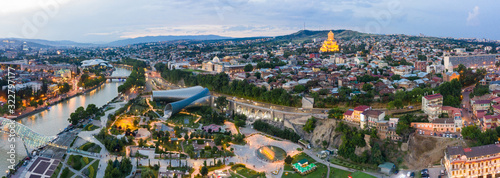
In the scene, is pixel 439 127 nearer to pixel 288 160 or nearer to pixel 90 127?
pixel 288 160

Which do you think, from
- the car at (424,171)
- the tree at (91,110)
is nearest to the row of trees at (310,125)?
the car at (424,171)

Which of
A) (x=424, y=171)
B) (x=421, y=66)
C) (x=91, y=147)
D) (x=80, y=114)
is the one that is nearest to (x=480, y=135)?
(x=424, y=171)

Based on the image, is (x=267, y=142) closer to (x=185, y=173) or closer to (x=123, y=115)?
(x=185, y=173)

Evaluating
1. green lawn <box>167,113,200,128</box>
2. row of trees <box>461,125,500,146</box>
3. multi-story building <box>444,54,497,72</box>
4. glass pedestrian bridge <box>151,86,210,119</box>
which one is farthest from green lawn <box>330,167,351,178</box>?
multi-story building <box>444,54,497,72</box>

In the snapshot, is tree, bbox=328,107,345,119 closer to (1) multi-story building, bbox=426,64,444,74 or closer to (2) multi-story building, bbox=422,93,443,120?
(2) multi-story building, bbox=422,93,443,120

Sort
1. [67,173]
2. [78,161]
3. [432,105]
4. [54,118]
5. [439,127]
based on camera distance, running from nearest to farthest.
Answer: [67,173], [78,161], [439,127], [432,105], [54,118]

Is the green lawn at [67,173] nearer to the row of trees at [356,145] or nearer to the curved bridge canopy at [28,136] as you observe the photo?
the curved bridge canopy at [28,136]

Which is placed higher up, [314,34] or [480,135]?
[314,34]
